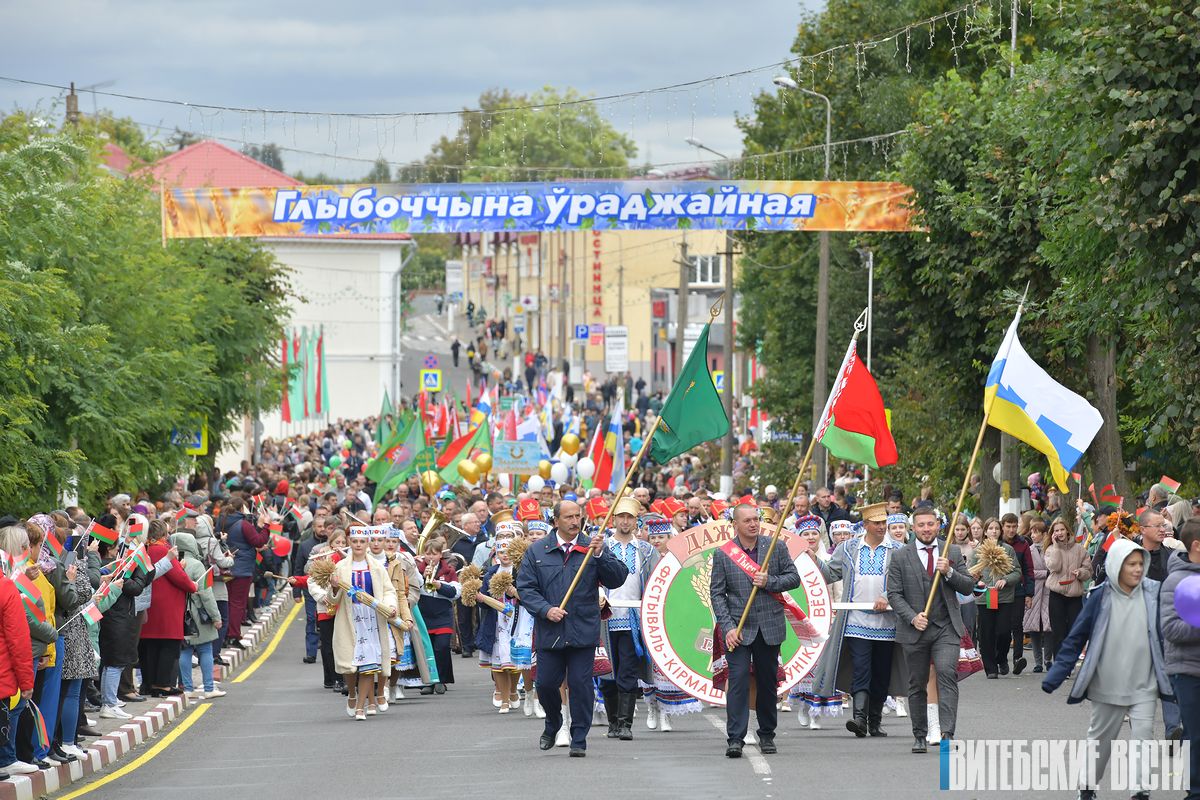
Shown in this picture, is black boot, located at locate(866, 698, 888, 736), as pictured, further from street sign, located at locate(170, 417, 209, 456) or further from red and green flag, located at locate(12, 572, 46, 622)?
street sign, located at locate(170, 417, 209, 456)

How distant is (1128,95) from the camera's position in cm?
1617

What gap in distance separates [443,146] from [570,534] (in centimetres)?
13116

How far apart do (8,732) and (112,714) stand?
451 centimetres

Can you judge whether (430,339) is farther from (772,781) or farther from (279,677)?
(772,781)

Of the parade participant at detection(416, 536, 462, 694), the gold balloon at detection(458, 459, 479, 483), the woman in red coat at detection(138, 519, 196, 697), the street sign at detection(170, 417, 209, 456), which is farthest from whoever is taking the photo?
the gold balloon at detection(458, 459, 479, 483)

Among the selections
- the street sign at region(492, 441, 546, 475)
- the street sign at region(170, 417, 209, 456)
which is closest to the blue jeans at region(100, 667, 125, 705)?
the street sign at region(170, 417, 209, 456)

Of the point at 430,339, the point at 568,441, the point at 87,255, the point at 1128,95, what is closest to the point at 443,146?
the point at 430,339

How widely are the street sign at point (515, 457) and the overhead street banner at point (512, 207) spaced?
5.98 m

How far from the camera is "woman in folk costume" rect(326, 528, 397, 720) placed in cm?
1766

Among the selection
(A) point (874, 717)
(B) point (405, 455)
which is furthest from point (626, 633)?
(B) point (405, 455)

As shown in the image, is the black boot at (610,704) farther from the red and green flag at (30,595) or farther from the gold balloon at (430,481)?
the gold balloon at (430,481)

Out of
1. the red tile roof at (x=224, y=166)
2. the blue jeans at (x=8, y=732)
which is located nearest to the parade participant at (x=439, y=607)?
the blue jeans at (x=8, y=732)

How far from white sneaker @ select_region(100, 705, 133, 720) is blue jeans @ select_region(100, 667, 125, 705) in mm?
69

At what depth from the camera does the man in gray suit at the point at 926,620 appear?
14.2 m
